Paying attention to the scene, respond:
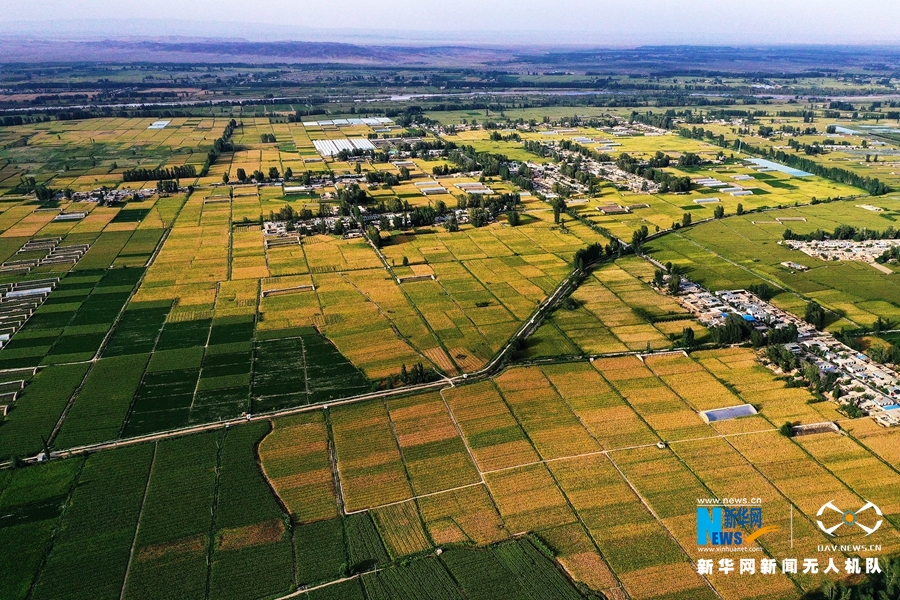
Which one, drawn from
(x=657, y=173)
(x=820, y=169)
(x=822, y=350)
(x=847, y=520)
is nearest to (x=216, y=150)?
(x=657, y=173)

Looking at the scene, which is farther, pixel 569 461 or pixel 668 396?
pixel 668 396

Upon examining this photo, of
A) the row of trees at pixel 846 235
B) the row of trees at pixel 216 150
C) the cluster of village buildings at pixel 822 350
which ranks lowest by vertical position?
the cluster of village buildings at pixel 822 350

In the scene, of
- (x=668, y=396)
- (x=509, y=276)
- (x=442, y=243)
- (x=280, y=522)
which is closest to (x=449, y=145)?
(x=442, y=243)

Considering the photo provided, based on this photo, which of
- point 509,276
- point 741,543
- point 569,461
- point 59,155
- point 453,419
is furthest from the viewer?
point 59,155

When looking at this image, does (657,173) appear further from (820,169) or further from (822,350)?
(822,350)

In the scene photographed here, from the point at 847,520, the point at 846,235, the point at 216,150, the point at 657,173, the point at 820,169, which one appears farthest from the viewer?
the point at 216,150

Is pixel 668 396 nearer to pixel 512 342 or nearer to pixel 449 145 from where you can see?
pixel 512 342

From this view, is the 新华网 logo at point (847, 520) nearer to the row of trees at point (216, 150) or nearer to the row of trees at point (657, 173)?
the row of trees at point (657, 173)

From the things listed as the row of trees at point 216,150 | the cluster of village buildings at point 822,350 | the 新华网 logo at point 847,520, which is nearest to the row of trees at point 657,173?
the cluster of village buildings at point 822,350

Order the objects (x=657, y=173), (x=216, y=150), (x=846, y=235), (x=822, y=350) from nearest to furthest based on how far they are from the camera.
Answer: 1. (x=822, y=350)
2. (x=846, y=235)
3. (x=657, y=173)
4. (x=216, y=150)
